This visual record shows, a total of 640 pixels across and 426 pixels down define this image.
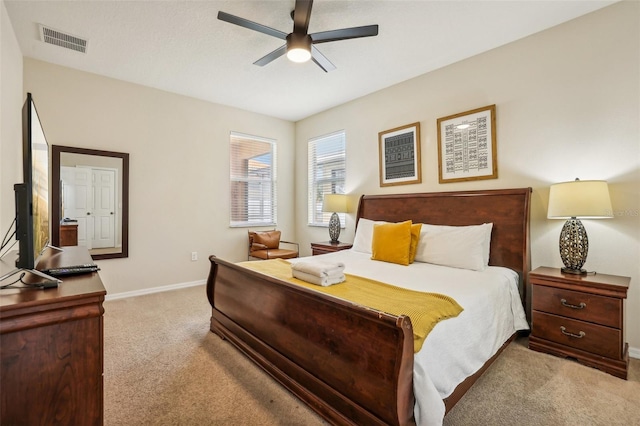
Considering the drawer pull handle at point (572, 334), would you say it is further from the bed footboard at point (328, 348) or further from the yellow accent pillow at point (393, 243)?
the bed footboard at point (328, 348)

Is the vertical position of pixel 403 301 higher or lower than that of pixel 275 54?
lower

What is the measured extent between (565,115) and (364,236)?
224 centimetres

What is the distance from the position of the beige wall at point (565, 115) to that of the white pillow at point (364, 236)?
78cm

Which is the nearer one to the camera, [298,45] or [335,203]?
[298,45]

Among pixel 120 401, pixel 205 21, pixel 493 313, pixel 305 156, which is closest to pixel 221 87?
pixel 205 21

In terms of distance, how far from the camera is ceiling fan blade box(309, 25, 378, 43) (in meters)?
2.30

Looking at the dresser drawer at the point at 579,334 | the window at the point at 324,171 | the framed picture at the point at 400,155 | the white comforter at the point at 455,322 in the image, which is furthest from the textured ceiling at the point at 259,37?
the dresser drawer at the point at 579,334

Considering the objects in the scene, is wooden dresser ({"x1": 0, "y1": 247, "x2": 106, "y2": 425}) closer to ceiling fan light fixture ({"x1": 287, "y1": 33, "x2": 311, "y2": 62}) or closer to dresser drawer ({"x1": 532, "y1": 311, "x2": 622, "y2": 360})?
ceiling fan light fixture ({"x1": 287, "y1": 33, "x2": 311, "y2": 62})

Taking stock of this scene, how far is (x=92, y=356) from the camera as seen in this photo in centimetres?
112

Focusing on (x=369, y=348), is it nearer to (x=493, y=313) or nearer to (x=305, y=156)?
(x=493, y=313)

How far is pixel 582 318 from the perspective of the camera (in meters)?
2.18

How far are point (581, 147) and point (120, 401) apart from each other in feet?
12.9

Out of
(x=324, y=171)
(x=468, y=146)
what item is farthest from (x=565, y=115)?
(x=324, y=171)

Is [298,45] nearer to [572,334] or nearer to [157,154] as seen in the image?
[157,154]
